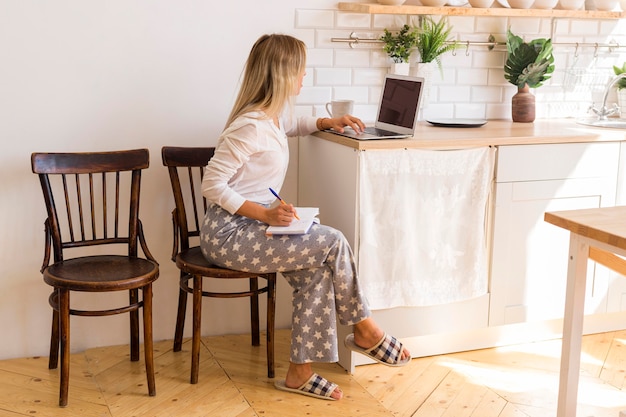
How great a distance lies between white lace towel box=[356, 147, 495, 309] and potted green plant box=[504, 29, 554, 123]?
0.65 m

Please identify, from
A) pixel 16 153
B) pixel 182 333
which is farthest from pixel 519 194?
pixel 16 153

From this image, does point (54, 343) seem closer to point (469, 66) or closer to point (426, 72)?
point (426, 72)

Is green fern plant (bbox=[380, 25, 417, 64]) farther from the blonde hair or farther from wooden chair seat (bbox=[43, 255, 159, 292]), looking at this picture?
wooden chair seat (bbox=[43, 255, 159, 292])

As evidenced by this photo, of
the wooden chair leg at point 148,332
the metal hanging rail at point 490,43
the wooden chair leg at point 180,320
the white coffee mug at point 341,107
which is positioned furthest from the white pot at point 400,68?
the wooden chair leg at point 148,332

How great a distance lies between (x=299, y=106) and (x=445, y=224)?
32.2 inches

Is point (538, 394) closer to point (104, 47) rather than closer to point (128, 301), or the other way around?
point (128, 301)

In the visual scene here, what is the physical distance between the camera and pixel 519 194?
323cm

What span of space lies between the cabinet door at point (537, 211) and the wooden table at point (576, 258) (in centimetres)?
84

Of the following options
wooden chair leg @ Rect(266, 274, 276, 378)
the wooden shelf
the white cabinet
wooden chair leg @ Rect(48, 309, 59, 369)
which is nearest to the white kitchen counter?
the white cabinet

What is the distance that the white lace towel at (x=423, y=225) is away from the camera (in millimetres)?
3020

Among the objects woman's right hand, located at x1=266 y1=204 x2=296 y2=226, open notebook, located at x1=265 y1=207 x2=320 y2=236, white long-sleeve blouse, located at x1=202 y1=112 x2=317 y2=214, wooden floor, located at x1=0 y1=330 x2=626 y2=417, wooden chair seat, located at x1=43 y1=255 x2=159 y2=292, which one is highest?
white long-sleeve blouse, located at x1=202 y1=112 x2=317 y2=214

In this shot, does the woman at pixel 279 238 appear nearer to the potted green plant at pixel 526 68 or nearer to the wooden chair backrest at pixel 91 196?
the wooden chair backrest at pixel 91 196

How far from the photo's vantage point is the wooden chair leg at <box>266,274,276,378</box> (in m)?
2.99

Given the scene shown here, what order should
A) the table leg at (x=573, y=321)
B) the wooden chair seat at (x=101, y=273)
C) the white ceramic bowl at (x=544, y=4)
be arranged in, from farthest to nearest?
the white ceramic bowl at (x=544, y=4)
the wooden chair seat at (x=101, y=273)
the table leg at (x=573, y=321)
